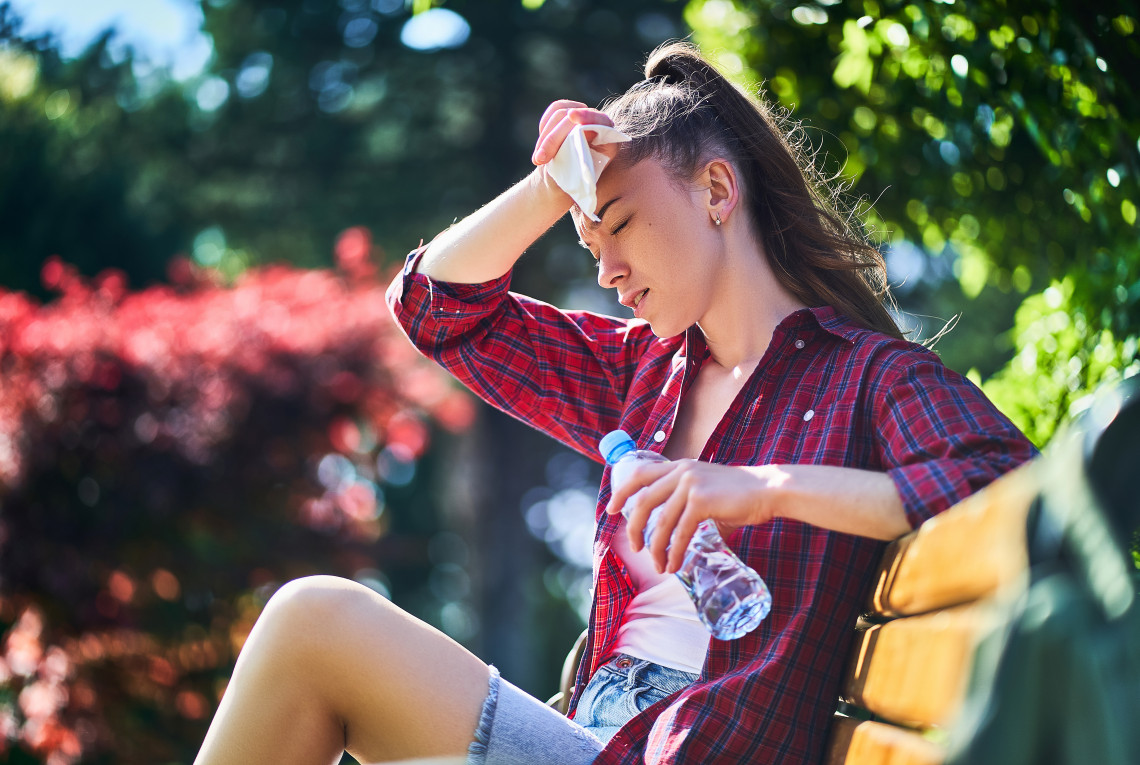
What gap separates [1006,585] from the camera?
840 mm

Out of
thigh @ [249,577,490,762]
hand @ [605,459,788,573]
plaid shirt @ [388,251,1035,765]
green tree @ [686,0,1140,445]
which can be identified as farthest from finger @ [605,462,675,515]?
green tree @ [686,0,1140,445]

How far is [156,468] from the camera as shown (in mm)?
4691

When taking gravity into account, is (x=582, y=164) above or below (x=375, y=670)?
above

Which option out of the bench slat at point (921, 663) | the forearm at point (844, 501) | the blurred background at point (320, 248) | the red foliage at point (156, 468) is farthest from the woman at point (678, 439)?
the red foliage at point (156, 468)

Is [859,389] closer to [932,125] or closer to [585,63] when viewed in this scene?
[932,125]

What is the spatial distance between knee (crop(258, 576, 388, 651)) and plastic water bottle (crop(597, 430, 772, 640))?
1.38 ft

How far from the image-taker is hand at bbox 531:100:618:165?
Answer: 1729 millimetres

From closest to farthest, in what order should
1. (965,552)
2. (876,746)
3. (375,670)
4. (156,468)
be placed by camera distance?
(965,552) < (876,746) < (375,670) < (156,468)

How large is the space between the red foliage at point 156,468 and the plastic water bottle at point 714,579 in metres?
3.68

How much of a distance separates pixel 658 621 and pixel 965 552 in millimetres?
756

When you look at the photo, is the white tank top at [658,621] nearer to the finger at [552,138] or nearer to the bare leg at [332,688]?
the bare leg at [332,688]

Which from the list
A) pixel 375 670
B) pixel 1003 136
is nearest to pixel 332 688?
pixel 375 670

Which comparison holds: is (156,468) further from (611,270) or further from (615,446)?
(615,446)

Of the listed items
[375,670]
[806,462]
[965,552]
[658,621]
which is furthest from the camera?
[658,621]
